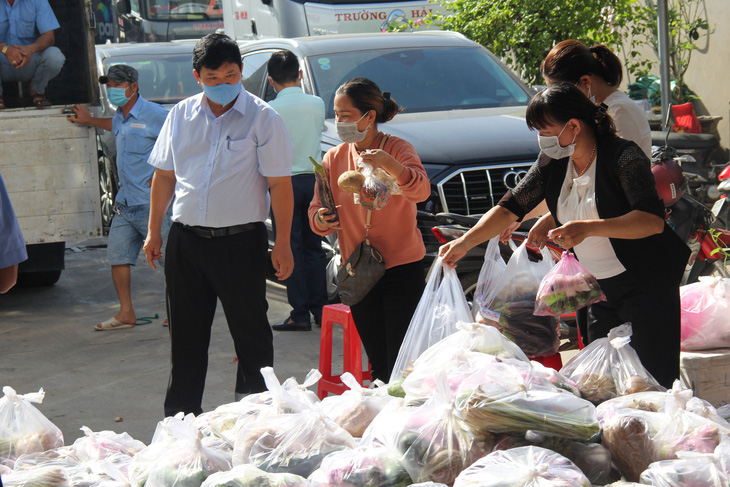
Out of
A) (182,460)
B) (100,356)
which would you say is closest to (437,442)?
(182,460)

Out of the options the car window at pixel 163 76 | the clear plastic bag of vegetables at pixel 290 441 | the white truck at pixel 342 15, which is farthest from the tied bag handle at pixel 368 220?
the white truck at pixel 342 15

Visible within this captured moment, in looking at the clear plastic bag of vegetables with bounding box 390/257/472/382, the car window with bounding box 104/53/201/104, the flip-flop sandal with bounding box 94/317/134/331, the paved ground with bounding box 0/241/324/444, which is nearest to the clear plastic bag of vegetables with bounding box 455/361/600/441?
the clear plastic bag of vegetables with bounding box 390/257/472/382

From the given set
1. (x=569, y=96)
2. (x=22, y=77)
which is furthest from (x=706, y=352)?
(x=22, y=77)

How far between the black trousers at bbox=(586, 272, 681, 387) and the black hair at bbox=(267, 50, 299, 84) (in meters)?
3.70

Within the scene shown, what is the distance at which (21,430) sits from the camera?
9.56 ft

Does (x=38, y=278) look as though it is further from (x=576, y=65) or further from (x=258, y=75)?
(x=576, y=65)

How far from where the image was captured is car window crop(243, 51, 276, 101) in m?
7.47

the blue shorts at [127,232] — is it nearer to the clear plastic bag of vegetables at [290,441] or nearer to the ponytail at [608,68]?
the ponytail at [608,68]

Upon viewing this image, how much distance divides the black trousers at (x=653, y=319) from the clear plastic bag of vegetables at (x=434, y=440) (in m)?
1.00

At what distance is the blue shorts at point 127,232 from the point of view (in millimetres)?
6555

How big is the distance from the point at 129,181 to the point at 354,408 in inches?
169

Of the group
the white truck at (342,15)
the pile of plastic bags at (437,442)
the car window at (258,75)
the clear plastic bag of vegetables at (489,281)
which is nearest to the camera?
the pile of plastic bags at (437,442)

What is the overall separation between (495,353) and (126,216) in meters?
4.32

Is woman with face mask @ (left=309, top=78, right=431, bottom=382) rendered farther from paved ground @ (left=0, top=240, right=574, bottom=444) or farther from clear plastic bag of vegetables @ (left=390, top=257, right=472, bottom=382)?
paved ground @ (left=0, top=240, right=574, bottom=444)
